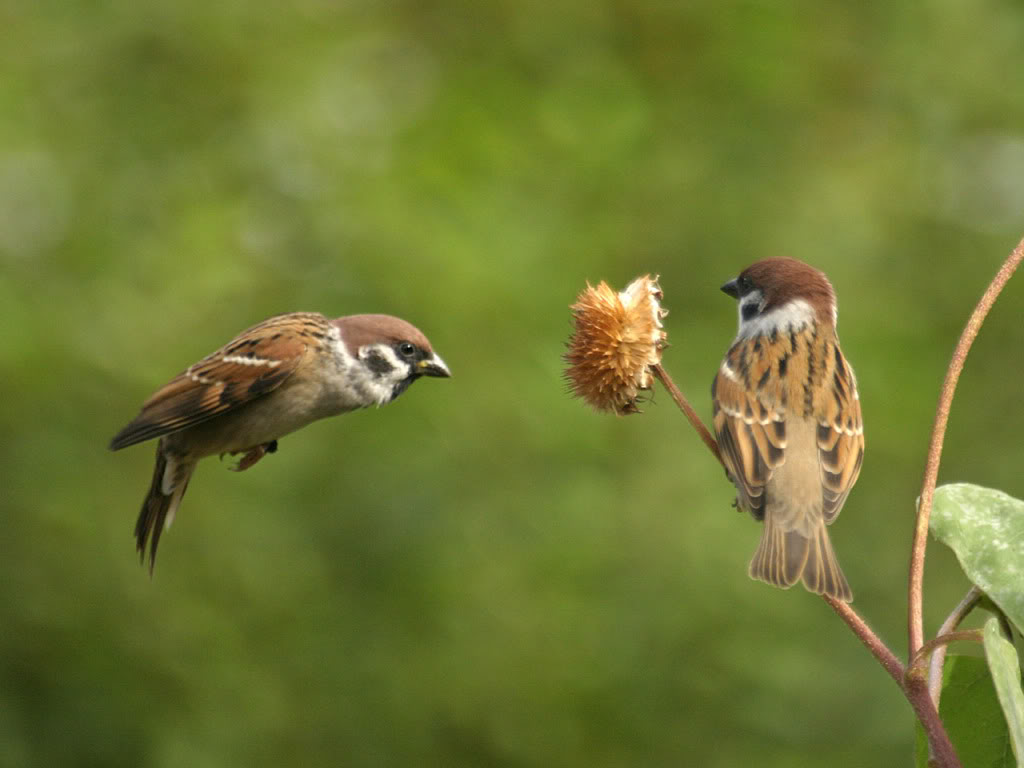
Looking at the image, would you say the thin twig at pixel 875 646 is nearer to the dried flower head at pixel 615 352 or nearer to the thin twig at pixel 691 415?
the thin twig at pixel 691 415

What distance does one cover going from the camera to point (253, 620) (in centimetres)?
643

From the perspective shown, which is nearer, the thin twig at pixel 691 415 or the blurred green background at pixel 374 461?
the thin twig at pixel 691 415

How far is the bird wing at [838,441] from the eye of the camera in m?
3.82

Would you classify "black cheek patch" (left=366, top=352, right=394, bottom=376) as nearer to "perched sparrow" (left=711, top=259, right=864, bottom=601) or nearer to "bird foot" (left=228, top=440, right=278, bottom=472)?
"bird foot" (left=228, top=440, right=278, bottom=472)

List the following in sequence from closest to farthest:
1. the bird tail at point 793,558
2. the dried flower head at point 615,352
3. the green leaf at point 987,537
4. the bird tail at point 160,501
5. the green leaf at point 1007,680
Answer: the green leaf at point 1007,680 → the green leaf at point 987,537 → the dried flower head at point 615,352 → the bird tail at point 793,558 → the bird tail at point 160,501

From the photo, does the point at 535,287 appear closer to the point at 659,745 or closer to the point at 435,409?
the point at 435,409

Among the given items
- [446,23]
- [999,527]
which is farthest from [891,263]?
[999,527]

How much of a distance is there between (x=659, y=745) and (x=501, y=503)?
153 cm

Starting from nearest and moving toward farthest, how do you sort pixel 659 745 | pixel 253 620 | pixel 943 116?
pixel 253 620 → pixel 659 745 → pixel 943 116

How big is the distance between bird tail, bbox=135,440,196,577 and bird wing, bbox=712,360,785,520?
1630 mm

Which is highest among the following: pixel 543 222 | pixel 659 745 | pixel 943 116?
pixel 943 116

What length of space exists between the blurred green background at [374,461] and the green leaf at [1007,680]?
356 centimetres

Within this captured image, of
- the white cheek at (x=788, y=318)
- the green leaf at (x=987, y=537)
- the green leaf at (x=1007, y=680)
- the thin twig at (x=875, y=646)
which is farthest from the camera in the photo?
the white cheek at (x=788, y=318)

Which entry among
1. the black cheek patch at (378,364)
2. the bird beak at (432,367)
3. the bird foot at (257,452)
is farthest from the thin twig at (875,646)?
the bird foot at (257,452)
